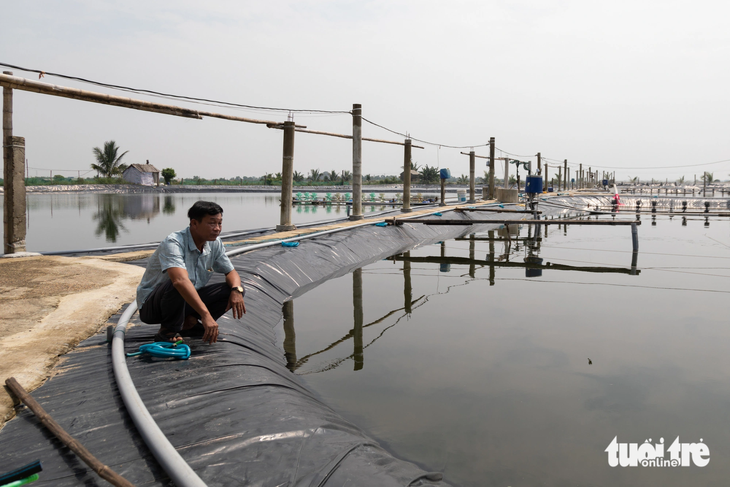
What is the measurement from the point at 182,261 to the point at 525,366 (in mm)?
3510

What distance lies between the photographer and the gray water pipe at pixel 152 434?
7.04ft

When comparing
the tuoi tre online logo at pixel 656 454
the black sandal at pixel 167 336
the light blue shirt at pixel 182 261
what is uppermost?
the light blue shirt at pixel 182 261

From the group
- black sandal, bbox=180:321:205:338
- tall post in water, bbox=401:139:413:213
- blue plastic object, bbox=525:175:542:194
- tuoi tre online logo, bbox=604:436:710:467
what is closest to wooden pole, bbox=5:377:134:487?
black sandal, bbox=180:321:205:338

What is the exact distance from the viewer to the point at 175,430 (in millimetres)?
2705

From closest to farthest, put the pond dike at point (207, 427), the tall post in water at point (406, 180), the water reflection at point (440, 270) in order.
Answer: the pond dike at point (207, 427)
the water reflection at point (440, 270)
the tall post in water at point (406, 180)

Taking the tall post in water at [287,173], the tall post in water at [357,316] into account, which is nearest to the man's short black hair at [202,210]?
the tall post in water at [357,316]

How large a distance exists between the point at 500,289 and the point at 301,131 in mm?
6752

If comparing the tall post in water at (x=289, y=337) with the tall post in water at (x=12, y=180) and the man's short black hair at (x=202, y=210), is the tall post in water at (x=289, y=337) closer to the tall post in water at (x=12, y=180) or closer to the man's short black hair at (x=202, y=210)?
the man's short black hair at (x=202, y=210)

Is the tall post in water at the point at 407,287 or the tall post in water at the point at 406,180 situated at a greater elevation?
the tall post in water at the point at 406,180

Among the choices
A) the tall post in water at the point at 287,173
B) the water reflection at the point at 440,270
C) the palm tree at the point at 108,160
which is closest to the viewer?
the water reflection at the point at 440,270

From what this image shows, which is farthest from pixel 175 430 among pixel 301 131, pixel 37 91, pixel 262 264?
pixel 301 131

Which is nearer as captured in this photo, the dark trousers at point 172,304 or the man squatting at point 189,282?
the man squatting at point 189,282

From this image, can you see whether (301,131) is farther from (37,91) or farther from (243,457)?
(243,457)

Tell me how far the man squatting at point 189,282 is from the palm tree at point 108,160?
2622 inches
